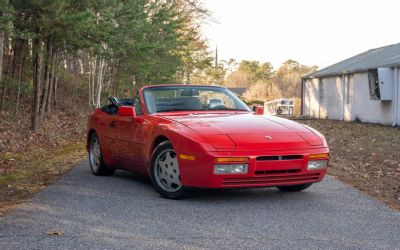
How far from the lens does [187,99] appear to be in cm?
793

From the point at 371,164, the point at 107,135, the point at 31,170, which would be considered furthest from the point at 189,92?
the point at 371,164

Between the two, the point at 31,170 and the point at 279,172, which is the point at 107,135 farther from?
the point at 279,172

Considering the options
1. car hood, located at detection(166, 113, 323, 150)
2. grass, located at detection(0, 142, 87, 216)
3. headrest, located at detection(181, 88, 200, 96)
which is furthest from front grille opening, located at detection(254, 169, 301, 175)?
grass, located at detection(0, 142, 87, 216)

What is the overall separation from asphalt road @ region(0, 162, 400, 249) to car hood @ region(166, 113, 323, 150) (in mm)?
674

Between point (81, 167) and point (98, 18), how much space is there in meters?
8.17

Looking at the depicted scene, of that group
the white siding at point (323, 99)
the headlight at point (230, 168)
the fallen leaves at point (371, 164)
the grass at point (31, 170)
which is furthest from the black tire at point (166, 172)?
the white siding at point (323, 99)

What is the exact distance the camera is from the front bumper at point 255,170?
6.25 meters

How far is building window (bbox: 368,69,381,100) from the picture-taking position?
83.1 feet

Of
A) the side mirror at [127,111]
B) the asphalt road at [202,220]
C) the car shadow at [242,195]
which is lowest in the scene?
the asphalt road at [202,220]

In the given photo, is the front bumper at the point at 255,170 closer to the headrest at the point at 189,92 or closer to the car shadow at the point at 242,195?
the car shadow at the point at 242,195

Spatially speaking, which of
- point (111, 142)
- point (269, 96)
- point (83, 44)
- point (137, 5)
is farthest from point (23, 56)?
point (269, 96)

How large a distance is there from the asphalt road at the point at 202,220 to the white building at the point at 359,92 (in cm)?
1840

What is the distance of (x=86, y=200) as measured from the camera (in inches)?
262

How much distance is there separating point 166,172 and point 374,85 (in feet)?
68.2
